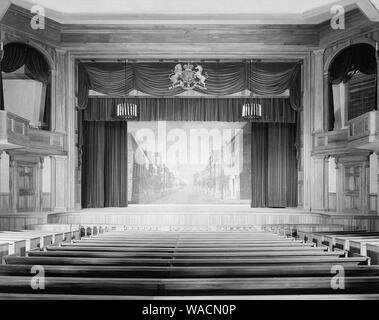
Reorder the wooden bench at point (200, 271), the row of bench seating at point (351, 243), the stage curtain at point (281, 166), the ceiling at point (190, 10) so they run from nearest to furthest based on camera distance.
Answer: the wooden bench at point (200, 271)
the row of bench seating at point (351, 243)
the ceiling at point (190, 10)
the stage curtain at point (281, 166)

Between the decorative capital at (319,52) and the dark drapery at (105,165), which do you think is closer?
the decorative capital at (319,52)

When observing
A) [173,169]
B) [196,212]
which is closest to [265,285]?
[196,212]

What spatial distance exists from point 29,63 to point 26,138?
2.32 m

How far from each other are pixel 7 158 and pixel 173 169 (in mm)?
5203

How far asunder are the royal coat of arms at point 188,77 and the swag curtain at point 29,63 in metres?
3.44

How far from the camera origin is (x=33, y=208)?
11.3 metres

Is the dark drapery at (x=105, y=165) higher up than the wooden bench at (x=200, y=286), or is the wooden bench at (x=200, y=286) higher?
the dark drapery at (x=105, y=165)

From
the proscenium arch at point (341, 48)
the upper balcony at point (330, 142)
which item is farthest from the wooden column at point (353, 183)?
the proscenium arch at point (341, 48)

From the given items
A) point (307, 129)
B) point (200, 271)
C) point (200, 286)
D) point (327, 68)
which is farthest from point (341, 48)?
point (200, 286)

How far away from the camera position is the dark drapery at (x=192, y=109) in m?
12.7

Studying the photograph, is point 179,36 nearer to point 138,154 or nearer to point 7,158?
point 138,154

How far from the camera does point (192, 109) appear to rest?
13.1 m

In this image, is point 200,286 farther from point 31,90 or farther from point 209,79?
point 31,90

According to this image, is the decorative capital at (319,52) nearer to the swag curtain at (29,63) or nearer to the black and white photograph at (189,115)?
the black and white photograph at (189,115)
